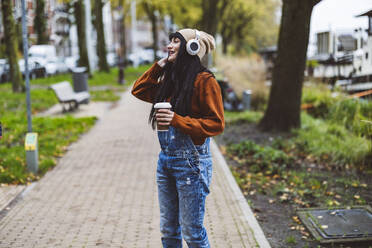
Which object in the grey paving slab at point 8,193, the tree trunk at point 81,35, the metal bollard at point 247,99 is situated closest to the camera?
the grey paving slab at point 8,193

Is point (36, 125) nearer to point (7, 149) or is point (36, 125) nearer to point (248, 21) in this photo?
point (7, 149)

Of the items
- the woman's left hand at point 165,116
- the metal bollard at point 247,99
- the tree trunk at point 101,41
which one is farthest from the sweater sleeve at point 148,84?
the tree trunk at point 101,41

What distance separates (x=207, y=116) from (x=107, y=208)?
9.52 ft

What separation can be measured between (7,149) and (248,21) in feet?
141

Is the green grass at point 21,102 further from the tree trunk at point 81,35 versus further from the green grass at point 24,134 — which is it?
the tree trunk at point 81,35

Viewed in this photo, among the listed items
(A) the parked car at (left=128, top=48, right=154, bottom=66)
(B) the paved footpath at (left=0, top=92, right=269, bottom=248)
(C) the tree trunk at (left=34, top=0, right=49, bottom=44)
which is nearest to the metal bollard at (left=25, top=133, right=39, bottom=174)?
(B) the paved footpath at (left=0, top=92, right=269, bottom=248)

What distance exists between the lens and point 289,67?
9.65 m

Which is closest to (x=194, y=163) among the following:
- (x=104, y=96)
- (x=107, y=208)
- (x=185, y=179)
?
(x=185, y=179)

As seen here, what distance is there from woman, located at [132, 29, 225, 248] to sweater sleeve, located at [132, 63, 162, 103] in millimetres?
11

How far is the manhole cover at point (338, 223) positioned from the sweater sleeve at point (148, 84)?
2.45 metres

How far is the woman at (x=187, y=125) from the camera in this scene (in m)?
3.06

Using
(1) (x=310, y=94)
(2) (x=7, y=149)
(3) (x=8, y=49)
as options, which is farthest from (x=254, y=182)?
(3) (x=8, y=49)

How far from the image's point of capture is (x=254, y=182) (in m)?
7.01

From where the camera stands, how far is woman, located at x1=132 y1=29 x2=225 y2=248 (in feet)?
10.0
